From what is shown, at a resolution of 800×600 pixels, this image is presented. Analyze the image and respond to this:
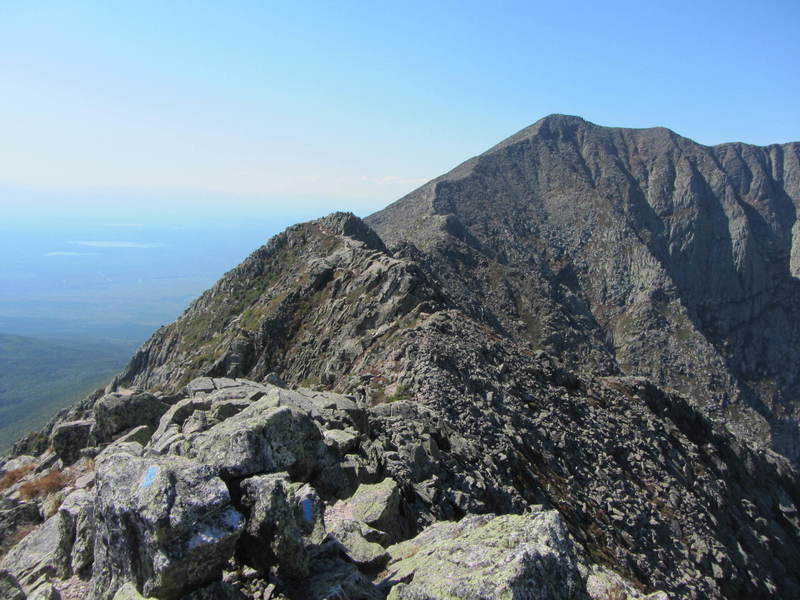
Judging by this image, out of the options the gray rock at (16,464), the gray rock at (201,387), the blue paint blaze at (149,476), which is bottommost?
the gray rock at (16,464)

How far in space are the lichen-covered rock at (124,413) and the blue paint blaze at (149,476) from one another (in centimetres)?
1567

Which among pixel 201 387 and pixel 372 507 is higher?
pixel 201 387

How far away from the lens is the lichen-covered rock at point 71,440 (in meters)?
24.9

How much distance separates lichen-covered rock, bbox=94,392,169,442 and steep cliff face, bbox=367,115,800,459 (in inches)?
2712

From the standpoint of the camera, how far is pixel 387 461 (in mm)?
20422

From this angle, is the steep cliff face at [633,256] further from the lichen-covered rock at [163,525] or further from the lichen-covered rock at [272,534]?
the lichen-covered rock at [163,525]

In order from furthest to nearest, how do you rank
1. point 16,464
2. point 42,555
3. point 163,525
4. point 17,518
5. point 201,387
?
point 16,464
point 201,387
point 17,518
point 42,555
point 163,525

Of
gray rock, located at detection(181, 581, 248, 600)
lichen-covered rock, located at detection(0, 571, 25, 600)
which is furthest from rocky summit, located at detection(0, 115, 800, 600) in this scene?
lichen-covered rock, located at detection(0, 571, 25, 600)

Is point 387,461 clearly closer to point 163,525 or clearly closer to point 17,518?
point 163,525

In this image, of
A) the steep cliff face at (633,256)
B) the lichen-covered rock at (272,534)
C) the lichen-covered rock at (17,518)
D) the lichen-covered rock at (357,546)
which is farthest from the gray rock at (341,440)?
the steep cliff face at (633,256)

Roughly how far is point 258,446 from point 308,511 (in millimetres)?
1992

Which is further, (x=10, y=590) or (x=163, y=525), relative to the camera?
(x=10, y=590)

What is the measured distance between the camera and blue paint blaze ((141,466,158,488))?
32.3 feet

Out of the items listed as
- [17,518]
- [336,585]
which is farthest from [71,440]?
[336,585]
